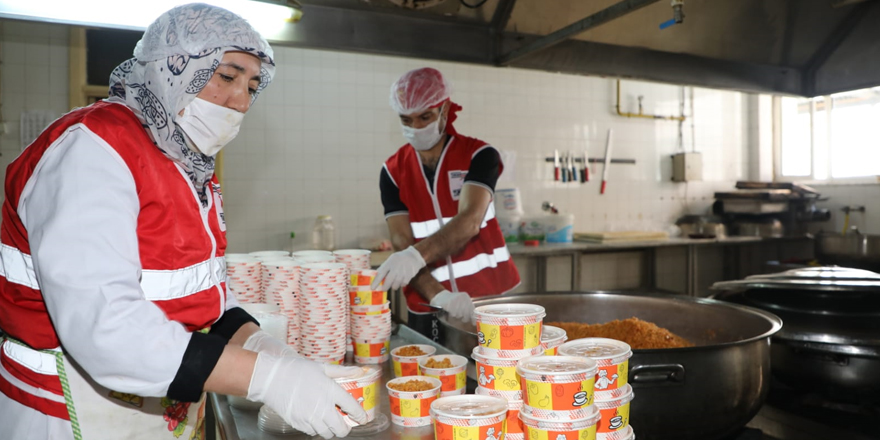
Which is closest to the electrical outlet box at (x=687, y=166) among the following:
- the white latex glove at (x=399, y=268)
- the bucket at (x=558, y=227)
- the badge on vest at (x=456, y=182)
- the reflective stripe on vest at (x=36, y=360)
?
the bucket at (x=558, y=227)

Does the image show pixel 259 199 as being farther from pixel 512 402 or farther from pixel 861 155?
pixel 861 155

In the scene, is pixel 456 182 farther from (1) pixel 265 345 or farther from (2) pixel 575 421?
(2) pixel 575 421

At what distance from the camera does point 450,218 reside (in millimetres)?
2529

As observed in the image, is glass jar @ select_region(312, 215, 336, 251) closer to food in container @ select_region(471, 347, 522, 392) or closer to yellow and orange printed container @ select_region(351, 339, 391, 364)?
yellow and orange printed container @ select_region(351, 339, 391, 364)

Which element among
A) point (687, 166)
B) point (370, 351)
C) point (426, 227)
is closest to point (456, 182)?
point (426, 227)

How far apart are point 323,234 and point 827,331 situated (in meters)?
3.43

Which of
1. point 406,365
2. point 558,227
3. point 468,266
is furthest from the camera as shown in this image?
point 558,227

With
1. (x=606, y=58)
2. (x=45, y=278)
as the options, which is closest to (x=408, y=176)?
(x=606, y=58)

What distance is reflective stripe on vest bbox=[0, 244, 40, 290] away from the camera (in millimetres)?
984

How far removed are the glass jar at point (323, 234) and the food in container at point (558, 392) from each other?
3.50 meters

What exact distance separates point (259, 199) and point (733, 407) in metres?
3.75

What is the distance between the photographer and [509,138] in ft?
17.2

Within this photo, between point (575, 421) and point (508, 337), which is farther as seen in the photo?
point (508, 337)

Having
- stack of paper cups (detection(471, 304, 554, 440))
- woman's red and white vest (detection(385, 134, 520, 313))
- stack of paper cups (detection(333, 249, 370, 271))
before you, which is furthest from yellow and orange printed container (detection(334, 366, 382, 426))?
woman's red and white vest (detection(385, 134, 520, 313))
